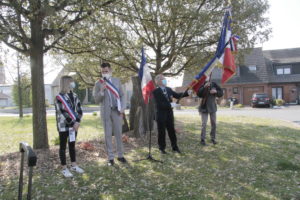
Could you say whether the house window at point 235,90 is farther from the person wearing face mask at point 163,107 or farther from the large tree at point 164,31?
the person wearing face mask at point 163,107

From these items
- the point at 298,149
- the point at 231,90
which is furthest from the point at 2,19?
the point at 231,90

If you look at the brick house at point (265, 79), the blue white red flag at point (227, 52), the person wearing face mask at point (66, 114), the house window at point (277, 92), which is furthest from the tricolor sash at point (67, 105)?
the house window at point (277, 92)

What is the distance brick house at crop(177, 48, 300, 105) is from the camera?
35594 mm

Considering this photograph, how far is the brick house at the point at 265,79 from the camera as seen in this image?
3559 centimetres

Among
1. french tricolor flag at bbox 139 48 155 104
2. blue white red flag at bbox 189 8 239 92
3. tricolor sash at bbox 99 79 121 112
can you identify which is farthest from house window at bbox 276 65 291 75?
tricolor sash at bbox 99 79 121 112

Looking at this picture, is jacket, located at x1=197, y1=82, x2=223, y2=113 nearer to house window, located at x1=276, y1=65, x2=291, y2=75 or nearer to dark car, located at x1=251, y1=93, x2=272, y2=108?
dark car, located at x1=251, y1=93, x2=272, y2=108

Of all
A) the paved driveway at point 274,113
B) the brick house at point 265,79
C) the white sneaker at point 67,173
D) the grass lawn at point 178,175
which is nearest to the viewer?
the grass lawn at point 178,175

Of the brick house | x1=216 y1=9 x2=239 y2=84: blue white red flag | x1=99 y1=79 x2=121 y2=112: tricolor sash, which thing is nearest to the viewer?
x1=99 y1=79 x2=121 y2=112: tricolor sash

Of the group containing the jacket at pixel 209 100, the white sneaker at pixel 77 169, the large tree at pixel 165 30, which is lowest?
the white sneaker at pixel 77 169

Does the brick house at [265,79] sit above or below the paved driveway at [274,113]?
above

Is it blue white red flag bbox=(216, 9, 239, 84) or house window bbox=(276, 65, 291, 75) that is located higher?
house window bbox=(276, 65, 291, 75)

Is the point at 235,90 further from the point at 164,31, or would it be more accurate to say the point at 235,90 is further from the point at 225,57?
the point at 225,57

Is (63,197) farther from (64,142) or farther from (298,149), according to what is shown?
(298,149)

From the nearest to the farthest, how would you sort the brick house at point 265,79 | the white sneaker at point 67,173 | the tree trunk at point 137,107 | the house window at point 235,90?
the white sneaker at point 67,173
the tree trunk at point 137,107
the brick house at point 265,79
the house window at point 235,90
